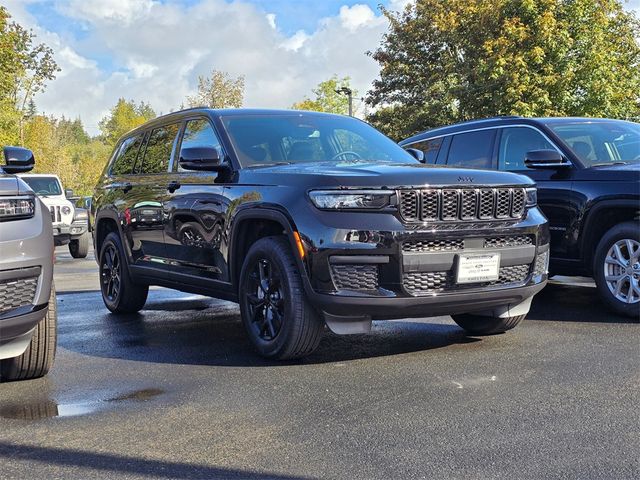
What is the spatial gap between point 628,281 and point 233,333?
3.25 meters

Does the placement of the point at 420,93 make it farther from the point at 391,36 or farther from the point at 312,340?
the point at 312,340

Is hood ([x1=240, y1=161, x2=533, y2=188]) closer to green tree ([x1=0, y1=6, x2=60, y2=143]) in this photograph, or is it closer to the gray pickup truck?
the gray pickup truck

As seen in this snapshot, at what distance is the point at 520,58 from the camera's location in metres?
22.1

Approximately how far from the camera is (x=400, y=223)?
423 centimetres

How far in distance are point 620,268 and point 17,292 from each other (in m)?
4.60

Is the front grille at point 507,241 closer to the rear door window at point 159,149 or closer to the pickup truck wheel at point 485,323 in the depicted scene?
the pickup truck wheel at point 485,323

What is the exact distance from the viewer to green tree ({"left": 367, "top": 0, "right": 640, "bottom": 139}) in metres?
21.9

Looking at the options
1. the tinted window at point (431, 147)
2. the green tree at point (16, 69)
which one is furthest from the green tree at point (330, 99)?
the tinted window at point (431, 147)

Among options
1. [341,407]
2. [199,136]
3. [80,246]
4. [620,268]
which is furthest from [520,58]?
[341,407]

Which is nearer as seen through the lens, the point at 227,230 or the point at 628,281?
the point at 227,230

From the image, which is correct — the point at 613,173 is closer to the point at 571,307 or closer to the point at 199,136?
the point at 571,307

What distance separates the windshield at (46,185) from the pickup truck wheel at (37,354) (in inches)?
481

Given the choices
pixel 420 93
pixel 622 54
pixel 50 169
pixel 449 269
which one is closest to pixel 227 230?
pixel 449 269

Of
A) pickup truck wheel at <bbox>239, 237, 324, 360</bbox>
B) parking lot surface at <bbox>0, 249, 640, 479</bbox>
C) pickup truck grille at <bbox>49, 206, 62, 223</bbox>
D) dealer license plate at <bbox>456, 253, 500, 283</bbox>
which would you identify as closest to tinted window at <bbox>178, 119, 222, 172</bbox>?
pickup truck wheel at <bbox>239, 237, 324, 360</bbox>
